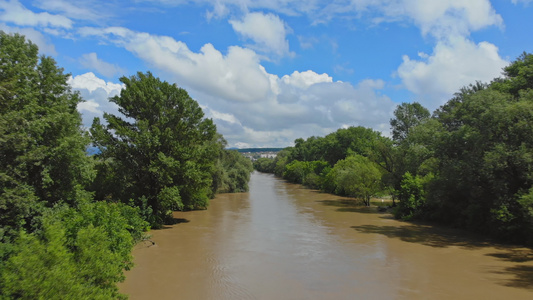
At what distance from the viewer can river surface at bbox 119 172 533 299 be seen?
12.2 metres

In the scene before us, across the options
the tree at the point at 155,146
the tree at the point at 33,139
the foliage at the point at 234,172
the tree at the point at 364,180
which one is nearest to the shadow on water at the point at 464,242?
the tree at the point at 364,180

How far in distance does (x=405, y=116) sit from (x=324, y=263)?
1720 inches

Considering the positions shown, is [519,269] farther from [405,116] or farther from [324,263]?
[405,116]

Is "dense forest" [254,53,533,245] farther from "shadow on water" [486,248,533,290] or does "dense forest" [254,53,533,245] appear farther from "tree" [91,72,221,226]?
"tree" [91,72,221,226]

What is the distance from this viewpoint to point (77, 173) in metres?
16.7

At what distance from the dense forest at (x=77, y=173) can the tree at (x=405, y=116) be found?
36.4 metres

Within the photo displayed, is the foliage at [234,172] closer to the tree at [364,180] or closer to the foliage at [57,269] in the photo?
the tree at [364,180]

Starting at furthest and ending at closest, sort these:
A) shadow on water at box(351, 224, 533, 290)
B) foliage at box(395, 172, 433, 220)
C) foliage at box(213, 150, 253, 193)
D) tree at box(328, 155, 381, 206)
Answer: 1. foliage at box(213, 150, 253, 193)
2. tree at box(328, 155, 381, 206)
3. foliage at box(395, 172, 433, 220)
4. shadow on water at box(351, 224, 533, 290)

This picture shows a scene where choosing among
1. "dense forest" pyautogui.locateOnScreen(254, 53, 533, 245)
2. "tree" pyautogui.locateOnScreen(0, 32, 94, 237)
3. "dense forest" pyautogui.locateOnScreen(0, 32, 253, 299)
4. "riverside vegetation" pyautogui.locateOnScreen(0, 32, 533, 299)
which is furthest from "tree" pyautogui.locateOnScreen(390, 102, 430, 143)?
"tree" pyautogui.locateOnScreen(0, 32, 94, 237)

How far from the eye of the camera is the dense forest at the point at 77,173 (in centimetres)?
654

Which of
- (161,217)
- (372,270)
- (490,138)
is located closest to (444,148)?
(490,138)

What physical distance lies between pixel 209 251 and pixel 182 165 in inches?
301

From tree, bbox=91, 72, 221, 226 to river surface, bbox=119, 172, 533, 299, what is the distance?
3.32m

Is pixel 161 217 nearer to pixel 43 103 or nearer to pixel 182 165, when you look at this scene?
pixel 182 165
